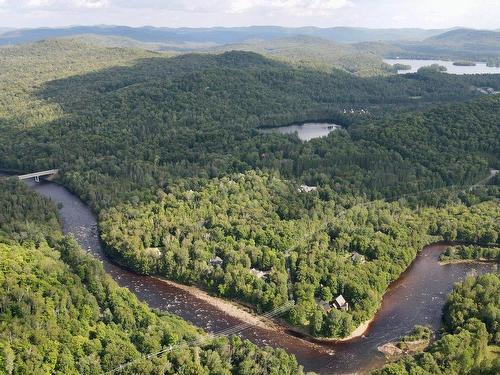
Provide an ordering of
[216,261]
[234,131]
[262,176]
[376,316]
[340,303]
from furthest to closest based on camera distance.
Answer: [234,131] < [262,176] < [216,261] < [376,316] < [340,303]

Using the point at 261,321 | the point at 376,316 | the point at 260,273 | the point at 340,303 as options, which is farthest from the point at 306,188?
the point at 261,321

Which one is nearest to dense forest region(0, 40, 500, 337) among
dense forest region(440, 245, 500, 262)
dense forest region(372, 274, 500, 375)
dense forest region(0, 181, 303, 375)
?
dense forest region(440, 245, 500, 262)

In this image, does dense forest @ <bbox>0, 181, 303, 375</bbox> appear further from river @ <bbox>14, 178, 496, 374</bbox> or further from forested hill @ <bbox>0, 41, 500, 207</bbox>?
forested hill @ <bbox>0, 41, 500, 207</bbox>

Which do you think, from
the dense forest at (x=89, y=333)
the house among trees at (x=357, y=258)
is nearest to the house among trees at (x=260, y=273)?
the house among trees at (x=357, y=258)

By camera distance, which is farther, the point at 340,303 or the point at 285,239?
the point at 285,239

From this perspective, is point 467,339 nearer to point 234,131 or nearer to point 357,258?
point 357,258

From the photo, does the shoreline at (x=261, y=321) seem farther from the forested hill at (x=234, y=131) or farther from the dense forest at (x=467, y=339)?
the forested hill at (x=234, y=131)
